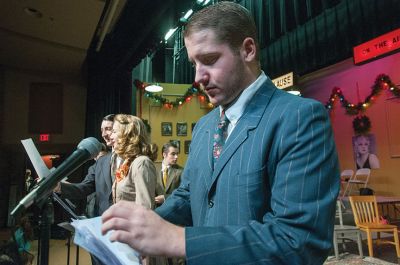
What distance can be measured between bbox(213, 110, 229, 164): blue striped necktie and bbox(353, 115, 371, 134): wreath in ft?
26.4

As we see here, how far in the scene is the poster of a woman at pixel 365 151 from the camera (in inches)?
308

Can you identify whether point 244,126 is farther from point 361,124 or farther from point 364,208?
point 361,124

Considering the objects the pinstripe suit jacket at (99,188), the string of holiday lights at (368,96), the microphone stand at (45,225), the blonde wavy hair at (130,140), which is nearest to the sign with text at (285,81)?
the string of holiday lights at (368,96)

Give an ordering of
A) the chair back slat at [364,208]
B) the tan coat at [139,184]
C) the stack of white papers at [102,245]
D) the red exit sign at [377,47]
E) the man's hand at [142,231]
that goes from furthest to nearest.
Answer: the chair back slat at [364,208], the red exit sign at [377,47], the tan coat at [139,184], the stack of white papers at [102,245], the man's hand at [142,231]

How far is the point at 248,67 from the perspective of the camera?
2.96 ft

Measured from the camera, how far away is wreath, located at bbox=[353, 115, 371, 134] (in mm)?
8008

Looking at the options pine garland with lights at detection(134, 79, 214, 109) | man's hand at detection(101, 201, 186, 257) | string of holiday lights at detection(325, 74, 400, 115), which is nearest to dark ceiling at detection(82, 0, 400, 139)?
pine garland with lights at detection(134, 79, 214, 109)

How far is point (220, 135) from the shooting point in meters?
0.94

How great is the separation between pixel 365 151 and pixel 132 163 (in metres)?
7.04

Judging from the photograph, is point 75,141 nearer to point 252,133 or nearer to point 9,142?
point 9,142

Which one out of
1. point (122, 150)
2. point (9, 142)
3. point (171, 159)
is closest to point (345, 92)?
point (171, 159)

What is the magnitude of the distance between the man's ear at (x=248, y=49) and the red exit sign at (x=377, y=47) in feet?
15.0

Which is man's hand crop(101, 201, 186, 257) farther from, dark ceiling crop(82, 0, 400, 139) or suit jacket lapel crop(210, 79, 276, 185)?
dark ceiling crop(82, 0, 400, 139)

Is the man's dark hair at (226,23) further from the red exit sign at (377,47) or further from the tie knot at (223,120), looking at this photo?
the red exit sign at (377,47)
